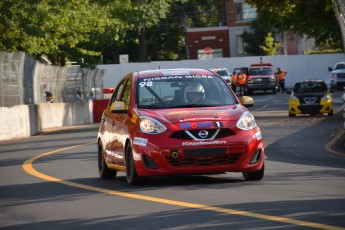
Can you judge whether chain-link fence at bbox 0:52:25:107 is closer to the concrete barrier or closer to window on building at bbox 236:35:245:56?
the concrete barrier

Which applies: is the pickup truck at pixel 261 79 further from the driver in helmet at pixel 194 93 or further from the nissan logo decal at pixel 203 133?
the nissan logo decal at pixel 203 133

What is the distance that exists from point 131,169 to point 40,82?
94.6 feet

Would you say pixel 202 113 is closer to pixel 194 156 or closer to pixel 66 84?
pixel 194 156

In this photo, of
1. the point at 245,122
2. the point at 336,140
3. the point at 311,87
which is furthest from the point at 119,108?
the point at 311,87

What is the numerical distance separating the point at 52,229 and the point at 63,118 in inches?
1402

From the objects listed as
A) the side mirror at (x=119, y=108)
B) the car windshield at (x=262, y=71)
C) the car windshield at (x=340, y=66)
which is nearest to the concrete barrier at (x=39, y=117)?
the side mirror at (x=119, y=108)

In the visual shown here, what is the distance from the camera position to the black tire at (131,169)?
47.1 ft

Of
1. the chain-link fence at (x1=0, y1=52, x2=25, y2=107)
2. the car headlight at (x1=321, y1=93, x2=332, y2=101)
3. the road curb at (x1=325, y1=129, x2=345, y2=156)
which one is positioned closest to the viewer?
the road curb at (x1=325, y1=129, x2=345, y2=156)

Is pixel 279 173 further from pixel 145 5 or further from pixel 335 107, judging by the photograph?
pixel 145 5

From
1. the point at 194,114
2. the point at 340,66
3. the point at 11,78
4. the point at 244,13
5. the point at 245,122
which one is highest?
the point at 244,13

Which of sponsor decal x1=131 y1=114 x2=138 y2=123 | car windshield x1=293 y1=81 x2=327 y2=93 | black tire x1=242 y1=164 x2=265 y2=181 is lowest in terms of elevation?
black tire x1=242 y1=164 x2=265 y2=181

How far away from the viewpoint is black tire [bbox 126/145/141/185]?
14.4 metres

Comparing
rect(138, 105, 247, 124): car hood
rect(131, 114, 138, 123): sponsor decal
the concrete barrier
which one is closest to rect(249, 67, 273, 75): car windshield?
the concrete barrier

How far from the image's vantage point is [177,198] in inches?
489
